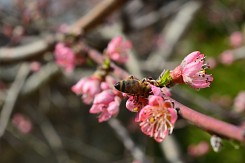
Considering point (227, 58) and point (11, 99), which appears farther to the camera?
point (227, 58)

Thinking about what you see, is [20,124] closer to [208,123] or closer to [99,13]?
[99,13]

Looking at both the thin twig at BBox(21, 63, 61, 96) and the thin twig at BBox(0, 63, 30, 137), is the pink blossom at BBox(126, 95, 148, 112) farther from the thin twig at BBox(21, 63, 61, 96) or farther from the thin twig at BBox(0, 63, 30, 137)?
the thin twig at BBox(21, 63, 61, 96)

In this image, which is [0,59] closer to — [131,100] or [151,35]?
[131,100]

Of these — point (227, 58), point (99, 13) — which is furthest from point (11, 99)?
point (227, 58)

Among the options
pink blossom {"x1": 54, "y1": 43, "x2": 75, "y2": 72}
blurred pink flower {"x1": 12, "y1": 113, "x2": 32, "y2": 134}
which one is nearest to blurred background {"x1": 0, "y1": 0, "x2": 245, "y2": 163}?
blurred pink flower {"x1": 12, "y1": 113, "x2": 32, "y2": 134}

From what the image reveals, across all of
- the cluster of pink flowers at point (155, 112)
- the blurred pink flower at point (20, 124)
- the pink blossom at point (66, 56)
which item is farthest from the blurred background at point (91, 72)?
the cluster of pink flowers at point (155, 112)
